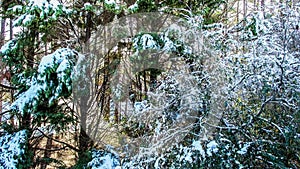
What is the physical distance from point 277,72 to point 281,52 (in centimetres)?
17

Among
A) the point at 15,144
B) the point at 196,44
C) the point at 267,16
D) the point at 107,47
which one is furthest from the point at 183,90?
the point at 15,144

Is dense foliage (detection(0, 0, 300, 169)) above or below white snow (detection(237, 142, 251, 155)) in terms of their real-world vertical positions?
above

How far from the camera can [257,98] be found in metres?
2.60

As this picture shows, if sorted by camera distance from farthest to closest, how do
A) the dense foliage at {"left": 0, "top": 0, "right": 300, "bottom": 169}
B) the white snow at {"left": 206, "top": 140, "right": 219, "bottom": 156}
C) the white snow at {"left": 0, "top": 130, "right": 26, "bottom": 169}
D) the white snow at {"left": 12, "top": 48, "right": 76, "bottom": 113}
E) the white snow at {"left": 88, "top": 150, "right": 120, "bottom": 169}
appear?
the white snow at {"left": 0, "top": 130, "right": 26, "bottom": 169}
the white snow at {"left": 88, "top": 150, "right": 120, "bottom": 169}
the white snow at {"left": 12, "top": 48, "right": 76, "bottom": 113}
the dense foliage at {"left": 0, "top": 0, "right": 300, "bottom": 169}
the white snow at {"left": 206, "top": 140, "right": 219, "bottom": 156}

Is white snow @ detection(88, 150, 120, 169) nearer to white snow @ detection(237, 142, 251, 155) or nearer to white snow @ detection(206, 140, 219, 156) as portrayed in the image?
white snow @ detection(206, 140, 219, 156)

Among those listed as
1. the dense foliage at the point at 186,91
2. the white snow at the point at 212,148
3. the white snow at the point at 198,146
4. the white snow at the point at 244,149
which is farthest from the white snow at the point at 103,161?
the white snow at the point at 244,149

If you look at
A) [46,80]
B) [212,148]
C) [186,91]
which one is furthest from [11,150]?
[212,148]

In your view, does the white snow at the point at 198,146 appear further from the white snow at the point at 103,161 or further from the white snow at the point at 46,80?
the white snow at the point at 46,80

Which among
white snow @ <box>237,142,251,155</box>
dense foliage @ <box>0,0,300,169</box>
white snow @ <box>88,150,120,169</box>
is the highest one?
dense foliage @ <box>0,0,300,169</box>

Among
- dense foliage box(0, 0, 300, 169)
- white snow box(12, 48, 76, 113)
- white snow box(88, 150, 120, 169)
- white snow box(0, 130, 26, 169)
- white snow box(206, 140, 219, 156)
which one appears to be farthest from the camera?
white snow box(0, 130, 26, 169)

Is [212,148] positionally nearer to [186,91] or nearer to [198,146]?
[198,146]

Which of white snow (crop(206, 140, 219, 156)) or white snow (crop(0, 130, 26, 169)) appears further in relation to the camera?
white snow (crop(0, 130, 26, 169))

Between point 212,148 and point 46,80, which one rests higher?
point 46,80

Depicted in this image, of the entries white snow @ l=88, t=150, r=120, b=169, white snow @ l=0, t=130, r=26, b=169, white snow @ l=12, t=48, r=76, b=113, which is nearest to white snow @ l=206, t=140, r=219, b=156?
white snow @ l=88, t=150, r=120, b=169
